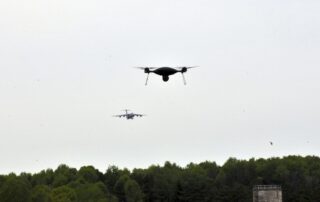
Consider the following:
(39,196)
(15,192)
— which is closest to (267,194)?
(39,196)

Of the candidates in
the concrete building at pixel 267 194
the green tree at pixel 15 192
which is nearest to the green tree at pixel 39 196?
the green tree at pixel 15 192

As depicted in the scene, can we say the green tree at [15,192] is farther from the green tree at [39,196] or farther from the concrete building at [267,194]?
the concrete building at [267,194]

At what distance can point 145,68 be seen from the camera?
74.1m

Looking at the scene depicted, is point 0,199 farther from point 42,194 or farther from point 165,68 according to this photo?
point 165,68

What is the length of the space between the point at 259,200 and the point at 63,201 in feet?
148

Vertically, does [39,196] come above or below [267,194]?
above

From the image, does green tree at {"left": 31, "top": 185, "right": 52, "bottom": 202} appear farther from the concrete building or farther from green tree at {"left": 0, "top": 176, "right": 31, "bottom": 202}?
the concrete building

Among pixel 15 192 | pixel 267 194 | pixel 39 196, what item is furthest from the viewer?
pixel 39 196

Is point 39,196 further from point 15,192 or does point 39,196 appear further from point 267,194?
point 267,194

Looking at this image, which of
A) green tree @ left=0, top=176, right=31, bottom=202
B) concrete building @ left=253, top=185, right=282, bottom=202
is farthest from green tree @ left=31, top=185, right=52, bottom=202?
concrete building @ left=253, top=185, right=282, bottom=202

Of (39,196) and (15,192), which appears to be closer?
(15,192)

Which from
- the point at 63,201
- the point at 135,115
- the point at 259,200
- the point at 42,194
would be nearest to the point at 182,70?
the point at 135,115

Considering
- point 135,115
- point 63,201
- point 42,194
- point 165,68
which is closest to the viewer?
point 165,68

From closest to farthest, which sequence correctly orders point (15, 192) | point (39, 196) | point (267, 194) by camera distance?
point (267, 194)
point (15, 192)
point (39, 196)
